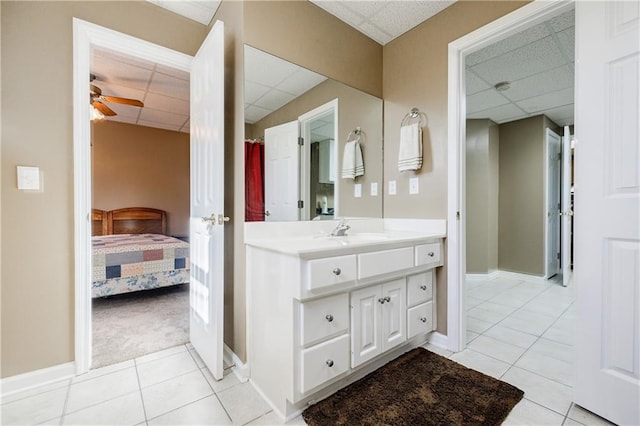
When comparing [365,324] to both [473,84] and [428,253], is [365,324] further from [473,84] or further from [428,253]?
[473,84]

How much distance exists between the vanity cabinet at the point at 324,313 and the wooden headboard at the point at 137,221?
163 inches

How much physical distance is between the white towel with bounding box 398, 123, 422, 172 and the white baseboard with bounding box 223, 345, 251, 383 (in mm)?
1794

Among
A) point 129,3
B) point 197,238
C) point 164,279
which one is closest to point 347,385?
point 197,238

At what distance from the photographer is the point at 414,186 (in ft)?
7.52

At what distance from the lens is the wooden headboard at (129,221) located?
4.59 metres

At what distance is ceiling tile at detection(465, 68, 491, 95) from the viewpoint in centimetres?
285

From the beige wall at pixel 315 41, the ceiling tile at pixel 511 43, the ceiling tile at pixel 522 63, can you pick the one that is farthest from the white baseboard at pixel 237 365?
the ceiling tile at pixel 522 63

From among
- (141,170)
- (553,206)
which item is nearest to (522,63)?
(553,206)

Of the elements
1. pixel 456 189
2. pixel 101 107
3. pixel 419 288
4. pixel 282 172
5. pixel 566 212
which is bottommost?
pixel 419 288

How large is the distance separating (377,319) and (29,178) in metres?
2.17

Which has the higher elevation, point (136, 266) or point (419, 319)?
point (136, 266)

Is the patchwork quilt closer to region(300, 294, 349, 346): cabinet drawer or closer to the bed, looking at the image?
the bed

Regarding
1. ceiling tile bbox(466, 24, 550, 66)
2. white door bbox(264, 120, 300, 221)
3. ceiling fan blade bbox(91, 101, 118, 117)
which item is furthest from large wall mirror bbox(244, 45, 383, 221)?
ceiling fan blade bbox(91, 101, 118, 117)

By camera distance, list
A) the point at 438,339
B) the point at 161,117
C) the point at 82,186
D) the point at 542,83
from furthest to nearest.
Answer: the point at 161,117, the point at 542,83, the point at 438,339, the point at 82,186
